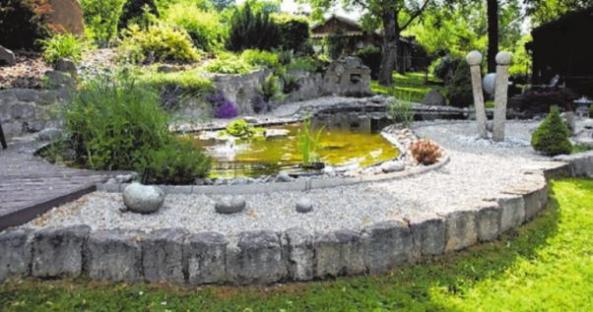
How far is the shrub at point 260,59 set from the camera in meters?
13.3

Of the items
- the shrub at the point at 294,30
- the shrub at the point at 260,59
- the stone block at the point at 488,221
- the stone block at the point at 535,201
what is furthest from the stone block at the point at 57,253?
the shrub at the point at 294,30

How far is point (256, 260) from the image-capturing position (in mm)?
3359

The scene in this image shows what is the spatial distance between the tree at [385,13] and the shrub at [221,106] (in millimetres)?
9749

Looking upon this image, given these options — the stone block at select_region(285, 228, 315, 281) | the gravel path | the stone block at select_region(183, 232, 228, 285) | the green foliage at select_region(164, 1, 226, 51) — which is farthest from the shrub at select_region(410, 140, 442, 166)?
the green foliage at select_region(164, 1, 226, 51)

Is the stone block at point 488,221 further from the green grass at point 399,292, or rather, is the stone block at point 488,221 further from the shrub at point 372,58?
the shrub at point 372,58

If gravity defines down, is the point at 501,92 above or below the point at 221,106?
above

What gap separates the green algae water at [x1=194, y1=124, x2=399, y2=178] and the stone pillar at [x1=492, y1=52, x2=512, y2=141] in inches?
65.0

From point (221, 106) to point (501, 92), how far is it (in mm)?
5320

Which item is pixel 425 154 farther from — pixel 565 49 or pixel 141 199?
pixel 565 49

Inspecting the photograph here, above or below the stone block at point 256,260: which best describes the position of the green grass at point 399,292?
below

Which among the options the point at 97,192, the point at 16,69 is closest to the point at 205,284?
the point at 97,192

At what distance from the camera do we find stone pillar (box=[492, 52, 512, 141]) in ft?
24.7

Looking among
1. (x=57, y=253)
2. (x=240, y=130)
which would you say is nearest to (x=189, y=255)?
(x=57, y=253)

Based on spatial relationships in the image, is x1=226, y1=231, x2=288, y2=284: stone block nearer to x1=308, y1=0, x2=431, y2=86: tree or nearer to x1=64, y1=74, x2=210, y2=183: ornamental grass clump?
x1=64, y1=74, x2=210, y2=183: ornamental grass clump
